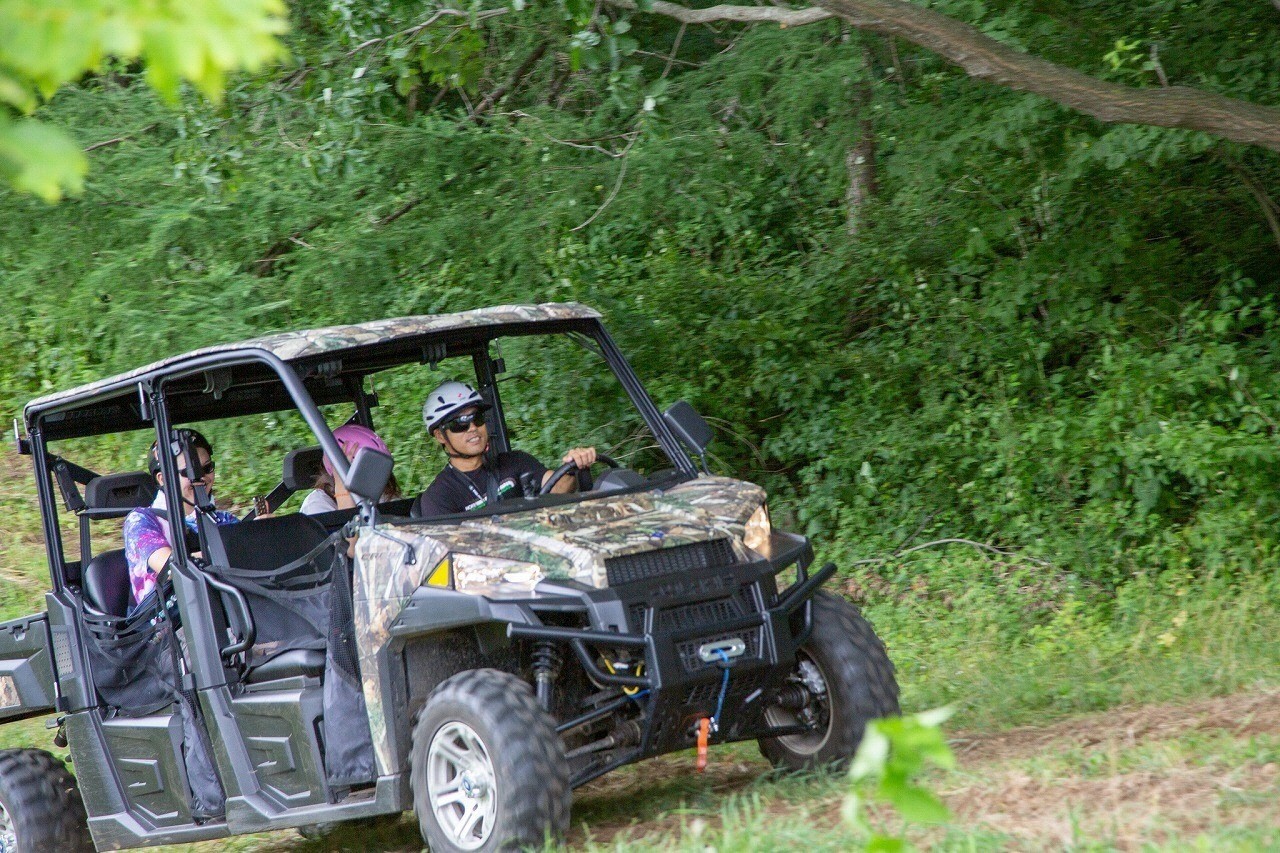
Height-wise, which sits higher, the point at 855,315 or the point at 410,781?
the point at 855,315

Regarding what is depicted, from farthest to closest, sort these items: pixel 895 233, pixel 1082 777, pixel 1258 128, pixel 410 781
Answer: pixel 895 233
pixel 1258 128
pixel 410 781
pixel 1082 777

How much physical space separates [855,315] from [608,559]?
6.72 metres

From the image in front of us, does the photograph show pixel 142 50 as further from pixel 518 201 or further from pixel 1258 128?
pixel 518 201

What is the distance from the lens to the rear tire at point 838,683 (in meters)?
5.32

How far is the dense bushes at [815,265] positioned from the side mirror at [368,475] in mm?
4446

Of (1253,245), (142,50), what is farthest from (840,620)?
(1253,245)

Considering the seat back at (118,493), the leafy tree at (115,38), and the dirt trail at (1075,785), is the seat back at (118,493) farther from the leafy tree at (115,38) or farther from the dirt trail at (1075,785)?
the leafy tree at (115,38)

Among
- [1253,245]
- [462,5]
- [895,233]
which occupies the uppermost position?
[462,5]

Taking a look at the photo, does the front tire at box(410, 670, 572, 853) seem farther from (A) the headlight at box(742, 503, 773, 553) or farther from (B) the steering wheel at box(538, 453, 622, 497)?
(B) the steering wheel at box(538, 453, 622, 497)

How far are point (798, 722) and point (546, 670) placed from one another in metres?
1.11

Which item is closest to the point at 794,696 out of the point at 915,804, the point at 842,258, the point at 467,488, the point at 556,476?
the point at 556,476

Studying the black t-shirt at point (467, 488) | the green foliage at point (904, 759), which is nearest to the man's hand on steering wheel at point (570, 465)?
the black t-shirt at point (467, 488)

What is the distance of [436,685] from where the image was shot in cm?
518

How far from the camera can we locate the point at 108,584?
6.51m
